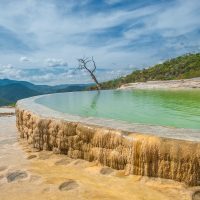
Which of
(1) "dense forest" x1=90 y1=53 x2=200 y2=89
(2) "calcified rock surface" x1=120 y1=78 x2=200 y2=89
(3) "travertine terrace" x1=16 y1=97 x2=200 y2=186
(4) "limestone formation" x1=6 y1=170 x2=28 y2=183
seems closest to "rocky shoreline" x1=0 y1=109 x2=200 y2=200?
(4) "limestone formation" x1=6 y1=170 x2=28 y2=183

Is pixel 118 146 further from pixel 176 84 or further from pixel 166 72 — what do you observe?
pixel 166 72

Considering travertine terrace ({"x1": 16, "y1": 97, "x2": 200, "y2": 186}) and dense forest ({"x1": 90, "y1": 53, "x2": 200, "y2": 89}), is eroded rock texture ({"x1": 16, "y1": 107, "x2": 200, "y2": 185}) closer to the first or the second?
travertine terrace ({"x1": 16, "y1": 97, "x2": 200, "y2": 186})

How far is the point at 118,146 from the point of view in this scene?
533 cm

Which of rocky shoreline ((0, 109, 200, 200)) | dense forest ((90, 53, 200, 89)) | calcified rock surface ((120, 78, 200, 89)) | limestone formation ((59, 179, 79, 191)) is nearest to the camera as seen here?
rocky shoreline ((0, 109, 200, 200))

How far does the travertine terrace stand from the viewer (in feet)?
14.9

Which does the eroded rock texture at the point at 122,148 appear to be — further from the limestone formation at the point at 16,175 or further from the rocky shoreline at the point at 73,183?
the limestone formation at the point at 16,175

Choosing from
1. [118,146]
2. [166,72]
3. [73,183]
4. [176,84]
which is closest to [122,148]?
[118,146]

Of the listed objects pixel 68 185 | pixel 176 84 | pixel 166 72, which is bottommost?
pixel 68 185

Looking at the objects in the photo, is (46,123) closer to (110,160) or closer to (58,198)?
(110,160)

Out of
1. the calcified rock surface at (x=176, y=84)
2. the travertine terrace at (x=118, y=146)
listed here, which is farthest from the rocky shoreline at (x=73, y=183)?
the calcified rock surface at (x=176, y=84)

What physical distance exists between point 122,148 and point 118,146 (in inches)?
3.4

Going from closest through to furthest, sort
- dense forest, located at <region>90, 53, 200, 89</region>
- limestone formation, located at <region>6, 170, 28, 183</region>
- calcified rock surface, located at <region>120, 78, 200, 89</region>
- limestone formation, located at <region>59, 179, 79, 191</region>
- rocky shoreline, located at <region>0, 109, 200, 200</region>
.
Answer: rocky shoreline, located at <region>0, 109, 200, 200</region> → limestone formation, located at <region>59, 179, 79, 191</region> → limestone formation, located at <region>6, 170, 28, 183</region> → calcified rock surface, located at <region>120, 78, 200, 89</region> → dense forest, located at <region>90, 53, 200, 89</region>

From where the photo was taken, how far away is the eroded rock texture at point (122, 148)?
4.53 m

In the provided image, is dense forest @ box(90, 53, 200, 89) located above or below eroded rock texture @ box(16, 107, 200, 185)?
above
